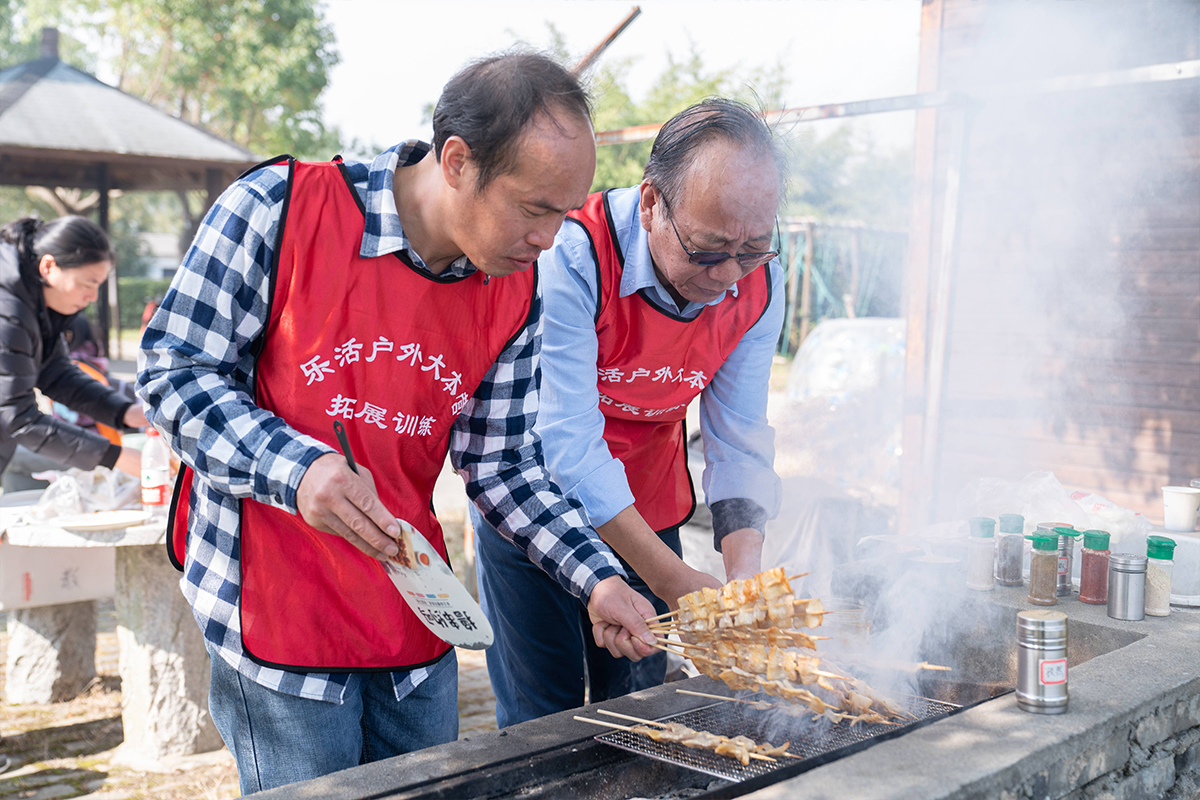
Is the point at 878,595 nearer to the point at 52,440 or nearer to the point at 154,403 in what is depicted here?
the point at 154,403

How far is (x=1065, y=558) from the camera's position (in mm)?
3490

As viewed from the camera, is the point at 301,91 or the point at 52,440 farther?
the point at 301,91

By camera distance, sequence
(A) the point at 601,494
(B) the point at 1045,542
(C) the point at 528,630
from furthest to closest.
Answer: (B) the point at 1045,542
(C) the point at 528,630
(A) the point at 601,494

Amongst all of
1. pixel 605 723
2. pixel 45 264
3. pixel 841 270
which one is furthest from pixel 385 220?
pixel 841 270

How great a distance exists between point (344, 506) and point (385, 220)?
625 millimetres

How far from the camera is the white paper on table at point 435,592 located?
173 centimetres

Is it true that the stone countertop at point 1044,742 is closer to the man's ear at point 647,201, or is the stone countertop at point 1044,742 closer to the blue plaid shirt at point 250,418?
the blue plaid shirt at point 250,418

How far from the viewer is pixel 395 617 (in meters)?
2.06

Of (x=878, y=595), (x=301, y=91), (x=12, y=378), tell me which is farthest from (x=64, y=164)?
(x=878, y=595)

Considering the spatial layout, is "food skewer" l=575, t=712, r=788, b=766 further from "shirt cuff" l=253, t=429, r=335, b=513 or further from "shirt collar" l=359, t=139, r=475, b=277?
"shirt collar" l=359, t=139, r=475, b=277

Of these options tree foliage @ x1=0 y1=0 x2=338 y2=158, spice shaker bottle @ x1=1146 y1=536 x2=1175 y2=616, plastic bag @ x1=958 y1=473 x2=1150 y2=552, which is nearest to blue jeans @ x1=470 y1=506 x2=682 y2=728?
spice shaker bottle @ x1=1146 y1=536 x2=1175 y2=616

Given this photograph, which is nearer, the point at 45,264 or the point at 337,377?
the point at 337,377

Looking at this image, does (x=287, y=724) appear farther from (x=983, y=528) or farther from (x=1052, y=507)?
(x=1052, y=507)

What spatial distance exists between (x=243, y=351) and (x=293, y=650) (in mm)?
624
